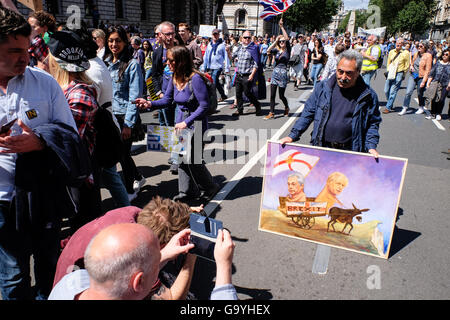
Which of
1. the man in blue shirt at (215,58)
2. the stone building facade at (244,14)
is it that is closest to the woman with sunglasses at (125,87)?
the man in blue shirt at (215,58)

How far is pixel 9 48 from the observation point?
1.68 meters

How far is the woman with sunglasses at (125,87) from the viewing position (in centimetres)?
390

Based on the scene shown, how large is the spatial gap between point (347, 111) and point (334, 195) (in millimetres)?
814

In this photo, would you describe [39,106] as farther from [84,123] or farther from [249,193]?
[249,193]

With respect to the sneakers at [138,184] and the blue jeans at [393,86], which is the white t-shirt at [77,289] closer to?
the sneakers at [138,184]

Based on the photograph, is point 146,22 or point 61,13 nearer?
point 61,13

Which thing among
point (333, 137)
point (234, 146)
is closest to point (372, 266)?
point (333, 137)

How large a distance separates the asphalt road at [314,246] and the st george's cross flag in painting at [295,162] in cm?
64

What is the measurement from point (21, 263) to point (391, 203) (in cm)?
278

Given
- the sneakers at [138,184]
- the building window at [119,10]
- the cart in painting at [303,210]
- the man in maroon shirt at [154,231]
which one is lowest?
the sneakers at [138,184]

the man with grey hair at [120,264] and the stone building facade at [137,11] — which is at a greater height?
the stone building facade at [137,11]

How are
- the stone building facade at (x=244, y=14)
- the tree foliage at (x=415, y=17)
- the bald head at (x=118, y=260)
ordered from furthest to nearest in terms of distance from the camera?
the stone building facade at (x=244, y=14) → the tree foliage at (x=415, y=17) → the bald head at (x=118, y=260)

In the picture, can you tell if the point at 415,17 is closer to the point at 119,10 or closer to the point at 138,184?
the point at 119,10

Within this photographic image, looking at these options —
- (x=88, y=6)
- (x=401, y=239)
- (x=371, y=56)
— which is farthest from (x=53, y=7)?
(x=401, y=239)
